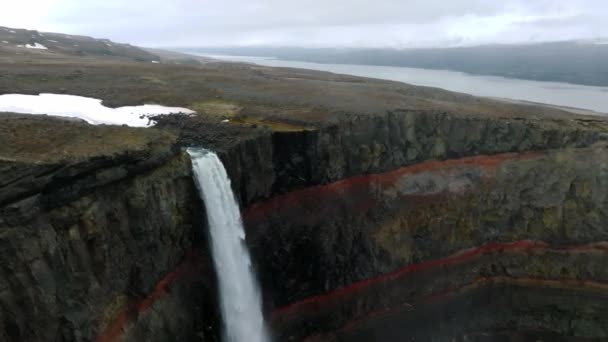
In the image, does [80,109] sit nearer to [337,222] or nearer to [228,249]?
[228,249]

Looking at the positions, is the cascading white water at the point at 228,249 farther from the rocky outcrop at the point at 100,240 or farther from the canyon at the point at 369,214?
the rocky outcrop at the point at 100,240

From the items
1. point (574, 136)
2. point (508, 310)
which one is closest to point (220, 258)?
point (508, 310)

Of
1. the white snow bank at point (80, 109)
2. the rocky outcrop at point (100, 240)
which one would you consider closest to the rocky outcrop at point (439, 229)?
the rocky outcrop at point (100, 240)

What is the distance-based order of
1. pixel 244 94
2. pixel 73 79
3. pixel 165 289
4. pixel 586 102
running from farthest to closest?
pixel 586 102 → pixel 244 94 → pixel 73 79 → pixel 165 289

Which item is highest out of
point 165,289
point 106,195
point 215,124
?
point 215,124

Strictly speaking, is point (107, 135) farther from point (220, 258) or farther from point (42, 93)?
point (42, 93)

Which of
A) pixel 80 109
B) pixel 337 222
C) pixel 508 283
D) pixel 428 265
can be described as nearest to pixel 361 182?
pixel 337 222
